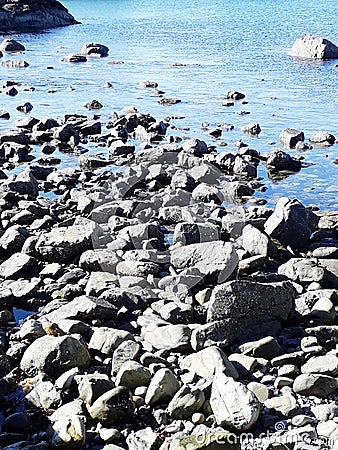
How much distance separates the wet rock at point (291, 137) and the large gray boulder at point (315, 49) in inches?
470

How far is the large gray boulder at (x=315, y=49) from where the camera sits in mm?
23219

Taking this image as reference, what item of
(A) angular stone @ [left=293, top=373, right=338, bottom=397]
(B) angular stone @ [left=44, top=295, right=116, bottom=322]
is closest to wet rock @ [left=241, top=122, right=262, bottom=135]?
(B) angular stone @ [left=44, top=295, right=116, bottom=322]

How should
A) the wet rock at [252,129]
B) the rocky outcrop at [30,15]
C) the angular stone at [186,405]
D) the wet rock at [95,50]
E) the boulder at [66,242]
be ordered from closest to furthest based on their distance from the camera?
the angular stone at [186,405] → the boulder at [66,242] → the wet rock at [252,129] → the wet rock at [95,50] → the rocky outcrop at [30,15]

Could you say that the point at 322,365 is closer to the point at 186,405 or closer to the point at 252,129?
the point at 186,405

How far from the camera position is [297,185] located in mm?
9977

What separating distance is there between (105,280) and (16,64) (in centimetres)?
1840

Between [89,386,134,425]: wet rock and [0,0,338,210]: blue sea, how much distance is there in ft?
17.2

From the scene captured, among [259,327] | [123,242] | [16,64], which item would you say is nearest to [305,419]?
[259,327]

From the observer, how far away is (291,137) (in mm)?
12023

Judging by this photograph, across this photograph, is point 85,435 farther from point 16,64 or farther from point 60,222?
point 16,64

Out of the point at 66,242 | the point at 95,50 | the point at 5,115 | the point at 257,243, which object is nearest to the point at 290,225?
the point at 257,243

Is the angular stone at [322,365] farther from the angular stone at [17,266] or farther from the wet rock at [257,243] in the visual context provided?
the angular stone at [17,266]

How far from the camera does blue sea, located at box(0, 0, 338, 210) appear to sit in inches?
497

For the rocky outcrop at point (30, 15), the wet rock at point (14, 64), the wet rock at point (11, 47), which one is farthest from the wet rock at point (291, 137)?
the rocky outcrop at point (30, 15)
